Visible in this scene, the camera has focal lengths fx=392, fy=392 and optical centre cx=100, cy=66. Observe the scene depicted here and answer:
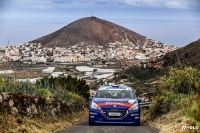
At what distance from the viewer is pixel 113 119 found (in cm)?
1270

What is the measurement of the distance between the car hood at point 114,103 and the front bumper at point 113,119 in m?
0.21

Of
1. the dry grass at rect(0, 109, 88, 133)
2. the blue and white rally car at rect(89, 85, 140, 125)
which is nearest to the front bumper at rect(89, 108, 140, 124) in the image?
the blue and white rally car at rect(89, 85, 140, 125)

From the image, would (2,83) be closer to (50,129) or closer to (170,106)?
(50,129)

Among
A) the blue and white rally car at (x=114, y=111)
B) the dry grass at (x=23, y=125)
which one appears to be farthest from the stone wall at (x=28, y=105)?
the blue and white rally car at (x=114, y=111)

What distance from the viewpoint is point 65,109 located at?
1711 centimetres

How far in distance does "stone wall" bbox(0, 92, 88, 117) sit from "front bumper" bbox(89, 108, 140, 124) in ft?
5.59

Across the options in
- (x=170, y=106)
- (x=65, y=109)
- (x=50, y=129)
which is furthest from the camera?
(x=65, y=109)

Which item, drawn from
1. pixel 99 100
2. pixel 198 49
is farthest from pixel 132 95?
pixel 198 49

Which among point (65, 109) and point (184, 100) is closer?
point (184, 100)

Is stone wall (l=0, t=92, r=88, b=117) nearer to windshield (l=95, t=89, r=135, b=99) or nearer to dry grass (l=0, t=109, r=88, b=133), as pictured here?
dry grass (l=0, t=109, r=88, b=133)

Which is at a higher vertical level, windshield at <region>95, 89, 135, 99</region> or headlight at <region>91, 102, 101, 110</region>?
windshield at <region>95, 89, 135, 99</region>

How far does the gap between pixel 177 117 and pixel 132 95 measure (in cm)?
222

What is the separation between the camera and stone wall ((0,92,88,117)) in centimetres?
1059

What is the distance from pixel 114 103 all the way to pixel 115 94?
1392 mm
